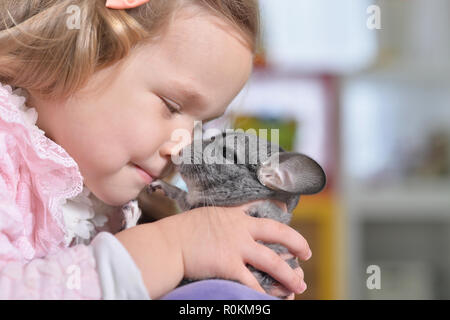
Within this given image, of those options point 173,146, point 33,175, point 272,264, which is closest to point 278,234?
point 272,264

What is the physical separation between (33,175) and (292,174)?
0.84 ft

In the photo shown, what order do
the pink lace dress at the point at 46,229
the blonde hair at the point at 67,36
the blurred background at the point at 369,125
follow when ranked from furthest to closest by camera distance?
the blurred background at the point at 369,125
the blonde hair at the point at 67,36
the pink lace dress at the point at 46,229

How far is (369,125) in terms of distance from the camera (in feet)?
7.38

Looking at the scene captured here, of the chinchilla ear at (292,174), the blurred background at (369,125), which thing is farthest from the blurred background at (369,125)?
the chinchilla ear at (292,174)

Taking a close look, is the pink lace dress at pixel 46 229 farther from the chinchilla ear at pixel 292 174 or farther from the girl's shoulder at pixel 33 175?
the chinchilla ear at pixel 292 174

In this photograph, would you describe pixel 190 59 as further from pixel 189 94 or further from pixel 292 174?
pixel 292 174

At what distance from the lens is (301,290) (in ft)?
1.65

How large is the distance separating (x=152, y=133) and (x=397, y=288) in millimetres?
1751

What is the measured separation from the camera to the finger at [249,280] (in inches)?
18.2

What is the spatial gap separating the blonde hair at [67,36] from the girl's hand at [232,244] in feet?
0.56

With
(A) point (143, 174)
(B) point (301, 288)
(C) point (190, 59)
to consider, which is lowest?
(B) point (301, 288)

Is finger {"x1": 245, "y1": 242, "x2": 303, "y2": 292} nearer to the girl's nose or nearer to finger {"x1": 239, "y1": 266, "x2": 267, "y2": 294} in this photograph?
finger {"x1": 239, "y1": 266, "x2": 267, "y2": 294}

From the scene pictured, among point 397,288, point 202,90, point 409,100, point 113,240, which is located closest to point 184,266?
point 113,240
